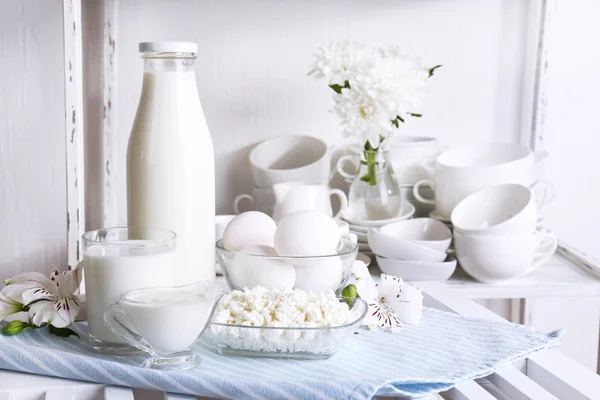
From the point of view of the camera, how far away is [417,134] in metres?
1.59

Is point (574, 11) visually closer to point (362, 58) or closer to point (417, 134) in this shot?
point (417, 134)

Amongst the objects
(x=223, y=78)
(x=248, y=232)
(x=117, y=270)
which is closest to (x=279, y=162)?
(x=223, y=78)

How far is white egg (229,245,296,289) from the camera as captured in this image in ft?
2.54

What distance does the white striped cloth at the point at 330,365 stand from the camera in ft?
2.08

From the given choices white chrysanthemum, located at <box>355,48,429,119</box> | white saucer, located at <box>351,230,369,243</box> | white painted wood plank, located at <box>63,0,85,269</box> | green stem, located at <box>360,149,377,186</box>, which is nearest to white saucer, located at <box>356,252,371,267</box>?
white saucer, located at <box>351,230,369,243</box>

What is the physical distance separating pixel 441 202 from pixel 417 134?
29 cm

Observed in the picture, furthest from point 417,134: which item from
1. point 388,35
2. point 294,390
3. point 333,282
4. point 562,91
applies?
point 294,390

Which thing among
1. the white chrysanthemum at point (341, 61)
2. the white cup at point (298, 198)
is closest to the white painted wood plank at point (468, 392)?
the white cup at point (298, 198)

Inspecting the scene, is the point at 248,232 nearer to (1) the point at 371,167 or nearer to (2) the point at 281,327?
(2) the point at 281,327

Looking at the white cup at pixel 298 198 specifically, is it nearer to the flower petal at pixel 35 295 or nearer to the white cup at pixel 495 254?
the white cup at pixel 495 254

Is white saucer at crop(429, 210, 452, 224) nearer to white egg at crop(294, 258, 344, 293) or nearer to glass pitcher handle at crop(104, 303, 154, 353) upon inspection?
white egg at crop(294, 258, 344, 293)

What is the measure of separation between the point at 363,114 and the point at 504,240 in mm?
307

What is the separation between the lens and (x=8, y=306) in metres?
0.79

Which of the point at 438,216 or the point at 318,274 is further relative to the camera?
the point at 438,216
